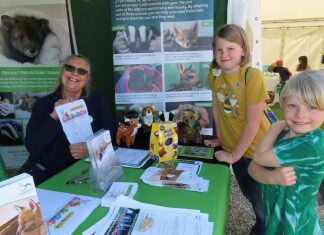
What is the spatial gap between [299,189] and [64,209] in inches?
33.2

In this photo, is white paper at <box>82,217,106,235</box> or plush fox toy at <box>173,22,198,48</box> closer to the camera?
white paper at <box>82,217,106,235</box>

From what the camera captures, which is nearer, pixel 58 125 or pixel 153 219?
pixel 153 219

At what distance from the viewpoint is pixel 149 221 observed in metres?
0.93

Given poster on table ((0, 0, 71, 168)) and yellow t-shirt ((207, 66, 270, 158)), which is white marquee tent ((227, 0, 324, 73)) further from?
yellow t-shirt ((207, 66, 270, 158))

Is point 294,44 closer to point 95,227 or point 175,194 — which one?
point 175,194

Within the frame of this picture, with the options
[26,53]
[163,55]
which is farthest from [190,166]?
[26,53]

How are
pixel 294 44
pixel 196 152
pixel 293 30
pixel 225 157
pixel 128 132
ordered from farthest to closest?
pixel 294 44 → pixel 293 30 → pixel 128 132 → pixel 196 152 → pixel 225 157

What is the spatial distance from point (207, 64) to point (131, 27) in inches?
30.0

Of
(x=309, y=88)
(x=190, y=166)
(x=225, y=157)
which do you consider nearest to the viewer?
(x=309, y=88)

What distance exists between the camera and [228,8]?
2.41 meters

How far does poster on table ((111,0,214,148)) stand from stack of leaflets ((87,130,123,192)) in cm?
116

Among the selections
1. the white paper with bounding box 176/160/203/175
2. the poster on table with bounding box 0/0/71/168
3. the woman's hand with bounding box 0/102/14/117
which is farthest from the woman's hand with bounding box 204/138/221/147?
the woman's hand with bounding box 0/102/14/117

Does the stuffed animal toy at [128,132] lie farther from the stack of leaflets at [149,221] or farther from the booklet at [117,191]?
the stack of leaflets at [149,221]

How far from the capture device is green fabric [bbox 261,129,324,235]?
36.4 inches
